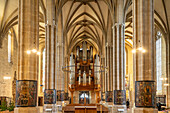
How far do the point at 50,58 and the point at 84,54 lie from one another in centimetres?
2353

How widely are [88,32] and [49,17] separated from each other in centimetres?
2035

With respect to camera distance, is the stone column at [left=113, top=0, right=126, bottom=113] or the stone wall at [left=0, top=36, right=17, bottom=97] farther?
the stone wall at [left=0, top=36, right=17, bottom=97]

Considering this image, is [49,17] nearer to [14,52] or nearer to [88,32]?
[14,52]

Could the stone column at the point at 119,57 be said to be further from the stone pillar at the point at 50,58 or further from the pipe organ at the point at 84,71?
the pipe organ at the point at 84,71

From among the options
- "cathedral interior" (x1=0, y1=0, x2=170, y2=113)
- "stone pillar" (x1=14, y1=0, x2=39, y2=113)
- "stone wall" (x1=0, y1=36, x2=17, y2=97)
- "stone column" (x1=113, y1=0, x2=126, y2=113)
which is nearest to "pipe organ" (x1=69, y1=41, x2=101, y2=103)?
"cathedral interior" (x1=0, y1=0, x2=170, y2=113)

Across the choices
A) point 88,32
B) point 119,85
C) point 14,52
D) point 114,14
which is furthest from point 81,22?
point 119,85

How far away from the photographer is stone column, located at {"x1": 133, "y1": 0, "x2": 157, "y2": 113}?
46.3 feet

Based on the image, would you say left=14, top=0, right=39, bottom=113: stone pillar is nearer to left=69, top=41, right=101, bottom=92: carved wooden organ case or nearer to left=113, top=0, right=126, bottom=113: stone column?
left=113, top=0, right=126, bottom=113: stone column

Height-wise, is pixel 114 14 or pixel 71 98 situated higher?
pixel 114 14

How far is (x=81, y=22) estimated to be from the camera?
1528 inches

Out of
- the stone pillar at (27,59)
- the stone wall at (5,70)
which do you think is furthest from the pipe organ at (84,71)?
the stone pillar at (27,59)

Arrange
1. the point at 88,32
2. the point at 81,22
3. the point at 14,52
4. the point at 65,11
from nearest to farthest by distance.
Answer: the point at 65,11 < the point at 14,52 < the point at 81,22 < the point at 88,32

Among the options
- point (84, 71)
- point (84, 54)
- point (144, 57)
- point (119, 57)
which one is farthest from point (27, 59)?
point (84, 54)

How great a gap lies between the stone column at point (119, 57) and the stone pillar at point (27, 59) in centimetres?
1047
